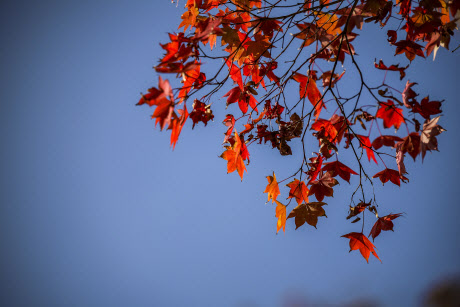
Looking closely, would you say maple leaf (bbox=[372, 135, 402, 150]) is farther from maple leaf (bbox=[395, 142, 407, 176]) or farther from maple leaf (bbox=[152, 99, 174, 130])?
maple leaf (bbox=[152, 99, 174, 130])

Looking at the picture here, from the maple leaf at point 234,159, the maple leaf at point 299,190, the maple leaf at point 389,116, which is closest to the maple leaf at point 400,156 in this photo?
the maple leaf at point 389,116

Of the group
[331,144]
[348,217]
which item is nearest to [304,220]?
[348,217]

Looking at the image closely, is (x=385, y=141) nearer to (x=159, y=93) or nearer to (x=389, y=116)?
(x=389, y=116)

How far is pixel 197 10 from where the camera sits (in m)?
1.33

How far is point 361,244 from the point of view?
4.42ft

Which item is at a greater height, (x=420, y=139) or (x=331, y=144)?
(x=331, y=144)

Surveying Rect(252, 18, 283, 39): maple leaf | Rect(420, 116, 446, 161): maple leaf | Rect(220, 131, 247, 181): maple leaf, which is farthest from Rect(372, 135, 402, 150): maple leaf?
Rect(252, 18, 283, 39): maple leaf

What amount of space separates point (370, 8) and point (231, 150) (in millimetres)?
727

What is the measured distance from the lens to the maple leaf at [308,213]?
1.27 metres

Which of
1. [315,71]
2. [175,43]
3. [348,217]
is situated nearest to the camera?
[175,43]

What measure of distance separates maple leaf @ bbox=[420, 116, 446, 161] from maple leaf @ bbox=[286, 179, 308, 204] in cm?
53

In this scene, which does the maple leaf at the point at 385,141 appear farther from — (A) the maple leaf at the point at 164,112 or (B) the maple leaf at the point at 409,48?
(A) the maple leaf at the point at 164,112

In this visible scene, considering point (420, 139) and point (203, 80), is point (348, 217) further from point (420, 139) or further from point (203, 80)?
point (203, 80)

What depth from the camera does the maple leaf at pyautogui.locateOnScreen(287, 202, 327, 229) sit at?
4.17 ft
